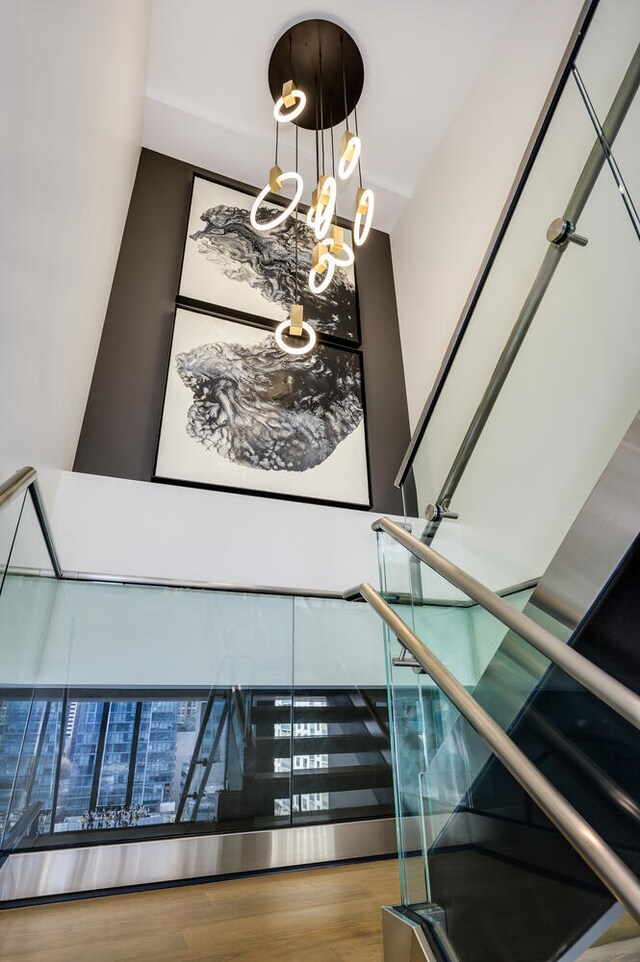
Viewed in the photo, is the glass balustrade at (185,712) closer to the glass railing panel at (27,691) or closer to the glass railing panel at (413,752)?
the glass railing panel at (27,691)

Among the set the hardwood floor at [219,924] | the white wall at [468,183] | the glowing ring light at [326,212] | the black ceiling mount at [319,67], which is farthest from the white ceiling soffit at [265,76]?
the hardwood floor at [219,924]

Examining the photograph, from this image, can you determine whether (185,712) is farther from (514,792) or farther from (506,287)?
(506,287)

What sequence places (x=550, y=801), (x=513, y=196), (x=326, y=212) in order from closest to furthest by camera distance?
(x=550, y=801), (x=513, y=196), (x=326, y=212)

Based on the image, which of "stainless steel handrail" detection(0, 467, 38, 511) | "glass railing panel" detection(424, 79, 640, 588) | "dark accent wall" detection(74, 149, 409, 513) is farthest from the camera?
"dark accent wall" detection(74, 149, 409, 513)

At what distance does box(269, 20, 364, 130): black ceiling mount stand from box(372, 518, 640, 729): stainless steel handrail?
452 centimetres

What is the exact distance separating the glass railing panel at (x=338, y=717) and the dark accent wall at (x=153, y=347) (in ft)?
3.54

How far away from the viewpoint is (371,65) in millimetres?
4352

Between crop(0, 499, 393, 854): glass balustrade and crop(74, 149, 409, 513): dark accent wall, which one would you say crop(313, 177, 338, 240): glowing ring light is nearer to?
crop(74, 149, 409, 513): dark accent wall

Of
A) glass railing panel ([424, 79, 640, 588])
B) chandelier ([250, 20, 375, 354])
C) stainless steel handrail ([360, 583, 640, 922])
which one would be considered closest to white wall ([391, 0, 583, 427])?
chandelier ([250, 20, 375, 354])

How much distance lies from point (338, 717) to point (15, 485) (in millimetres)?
1860

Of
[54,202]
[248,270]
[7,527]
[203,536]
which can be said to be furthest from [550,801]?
[248,270]

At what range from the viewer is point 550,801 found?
2.63 feet

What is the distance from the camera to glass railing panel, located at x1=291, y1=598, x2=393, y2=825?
2488 millimetres

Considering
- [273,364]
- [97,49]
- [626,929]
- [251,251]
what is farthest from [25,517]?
[251,251]
